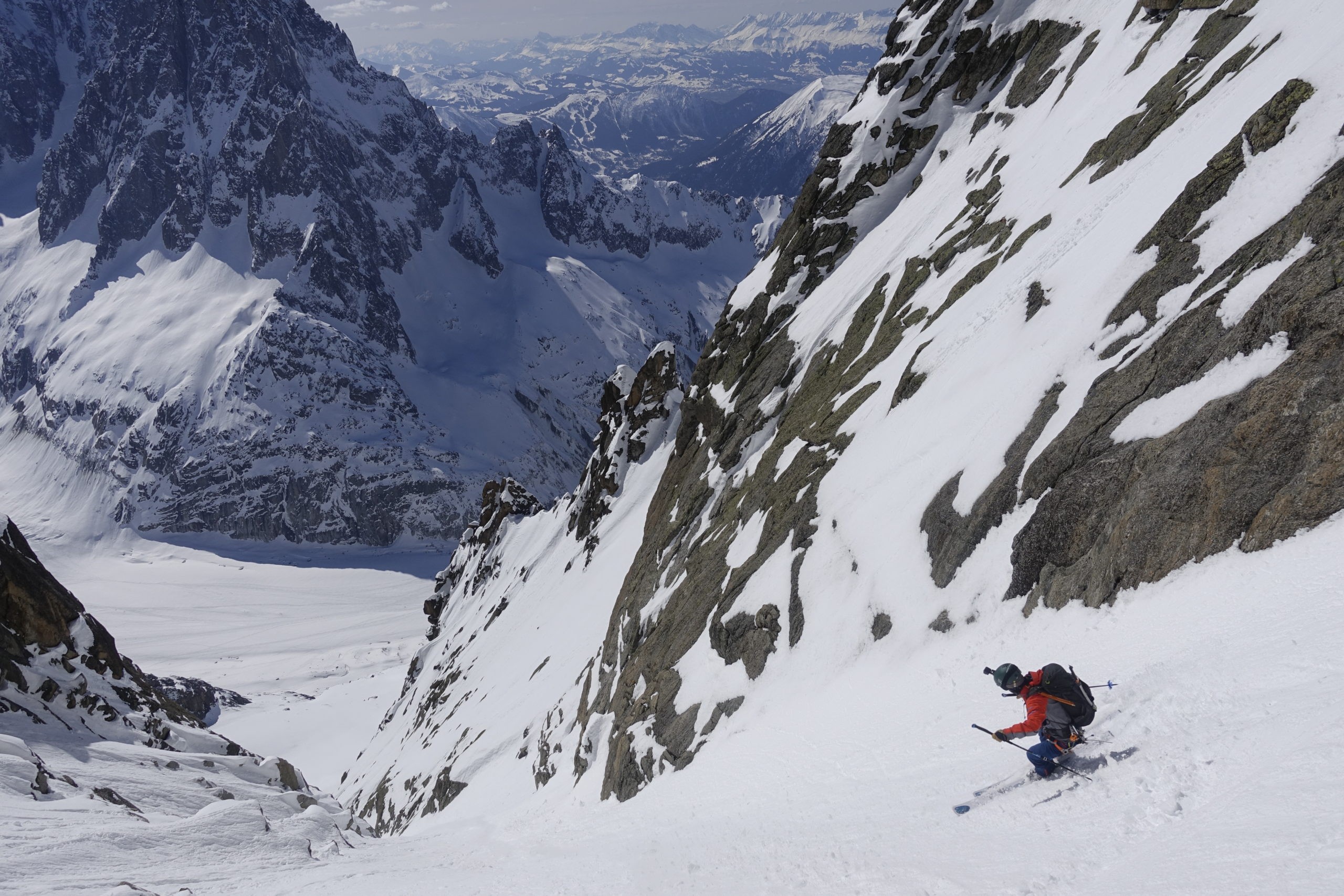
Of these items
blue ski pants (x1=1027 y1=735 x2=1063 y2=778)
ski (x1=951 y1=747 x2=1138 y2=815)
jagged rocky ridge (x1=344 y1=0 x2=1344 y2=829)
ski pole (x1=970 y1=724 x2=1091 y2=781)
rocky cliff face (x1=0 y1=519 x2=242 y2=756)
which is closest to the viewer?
ski (x1=951 y1=747 x2=1138 y2=815)

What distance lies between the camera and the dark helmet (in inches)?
339

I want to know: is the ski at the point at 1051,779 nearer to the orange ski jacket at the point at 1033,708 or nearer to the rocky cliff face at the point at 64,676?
the orange ski jacket at the point at 1033,708

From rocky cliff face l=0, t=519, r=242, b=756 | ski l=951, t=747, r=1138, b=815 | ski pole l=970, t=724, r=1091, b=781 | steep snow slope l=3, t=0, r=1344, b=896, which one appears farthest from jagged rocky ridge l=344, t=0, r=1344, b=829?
rocky cliff face l=0, t=519, r=242, b=756

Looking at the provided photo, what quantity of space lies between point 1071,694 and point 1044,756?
800 millimetres

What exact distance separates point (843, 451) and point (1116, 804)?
13766 mm

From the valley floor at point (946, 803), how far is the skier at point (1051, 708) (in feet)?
1.13

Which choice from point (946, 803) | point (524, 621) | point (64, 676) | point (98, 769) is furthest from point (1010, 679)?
point (524, 621)

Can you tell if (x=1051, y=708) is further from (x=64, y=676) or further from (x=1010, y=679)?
(x=64, y=676)

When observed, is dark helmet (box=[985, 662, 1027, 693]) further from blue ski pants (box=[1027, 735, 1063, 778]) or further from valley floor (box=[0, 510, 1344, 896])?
valley floor (box=[0, 510, 1344, 896])

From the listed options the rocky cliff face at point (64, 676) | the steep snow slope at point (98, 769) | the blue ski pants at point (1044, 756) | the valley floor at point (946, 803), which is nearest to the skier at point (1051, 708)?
the blue ski pants at point (1044, 756)

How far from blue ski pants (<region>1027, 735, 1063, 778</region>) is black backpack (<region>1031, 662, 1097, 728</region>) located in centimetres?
37

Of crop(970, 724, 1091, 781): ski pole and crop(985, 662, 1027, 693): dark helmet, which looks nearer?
crop(970, 724, 1091, 781): ski pole

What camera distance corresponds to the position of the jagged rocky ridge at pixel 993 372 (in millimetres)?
10445

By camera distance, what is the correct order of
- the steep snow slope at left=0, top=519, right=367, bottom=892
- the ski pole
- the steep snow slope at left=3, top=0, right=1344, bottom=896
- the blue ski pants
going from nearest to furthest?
the steep snow slope at left=3, top=0, right=1344, bottom=896 → the ski pole → the blue ski pants → the steep snow slope at left=0, top=519, right=367, bottom=892
